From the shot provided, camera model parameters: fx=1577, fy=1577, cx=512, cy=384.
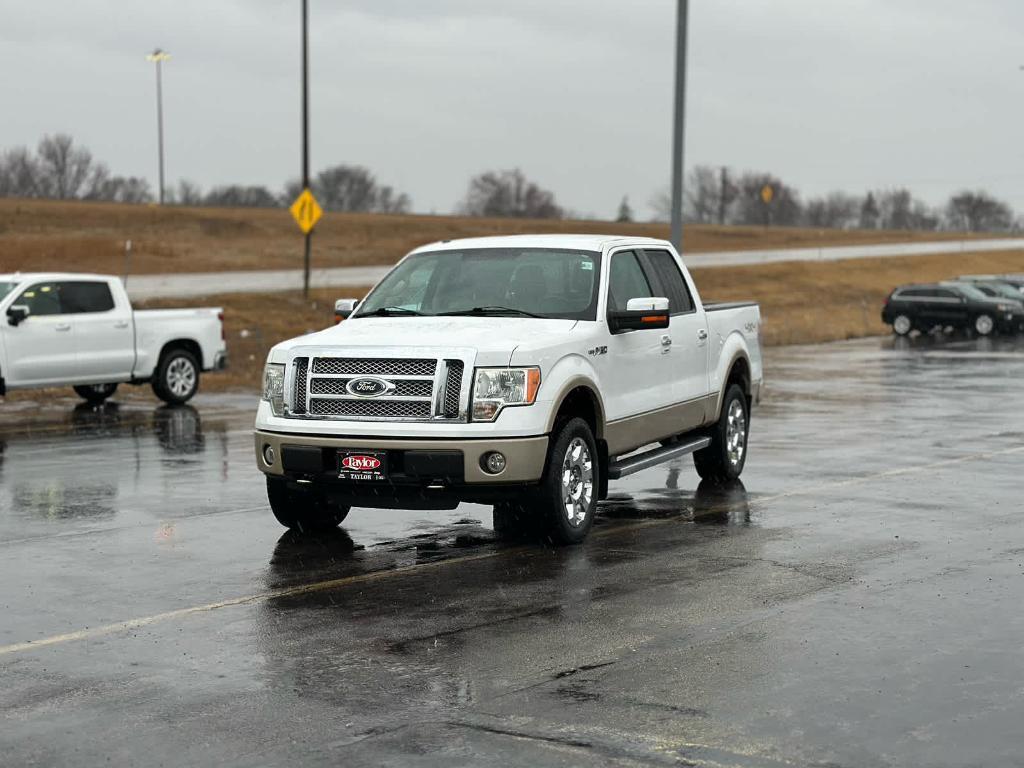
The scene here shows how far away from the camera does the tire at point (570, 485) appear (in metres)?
10.1

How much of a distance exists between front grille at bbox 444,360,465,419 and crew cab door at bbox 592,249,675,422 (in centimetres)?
128

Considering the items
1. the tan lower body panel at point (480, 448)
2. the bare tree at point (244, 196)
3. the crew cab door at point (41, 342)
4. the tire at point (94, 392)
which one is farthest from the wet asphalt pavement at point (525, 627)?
the bare tree at point (244, 196)

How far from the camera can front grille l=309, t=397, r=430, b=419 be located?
9867 mm

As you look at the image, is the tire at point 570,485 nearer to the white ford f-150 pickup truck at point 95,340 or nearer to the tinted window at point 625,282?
A: the tinted window at point 625,282

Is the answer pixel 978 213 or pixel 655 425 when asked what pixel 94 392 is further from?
pixel 978 213

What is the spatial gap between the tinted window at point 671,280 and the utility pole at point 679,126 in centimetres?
1144

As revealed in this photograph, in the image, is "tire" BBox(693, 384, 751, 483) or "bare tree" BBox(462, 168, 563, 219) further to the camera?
"bare tree" BBox(462, 168, 563, 219)

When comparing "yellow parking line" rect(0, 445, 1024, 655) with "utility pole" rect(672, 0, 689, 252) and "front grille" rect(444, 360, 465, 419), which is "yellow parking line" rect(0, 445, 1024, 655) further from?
"utility pole" rect(672, 0, 689, 252)

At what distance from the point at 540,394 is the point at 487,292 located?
1.48 m

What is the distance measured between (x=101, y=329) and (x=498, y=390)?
12.6 metres

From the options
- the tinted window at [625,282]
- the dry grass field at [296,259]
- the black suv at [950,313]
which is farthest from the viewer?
the black suv at [950,313]

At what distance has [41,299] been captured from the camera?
20719 millimetres

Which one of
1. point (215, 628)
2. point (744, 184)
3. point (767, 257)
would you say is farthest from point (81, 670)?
point (744, 184)

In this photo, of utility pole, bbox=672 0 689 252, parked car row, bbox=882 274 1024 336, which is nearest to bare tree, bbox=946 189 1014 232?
parked car row, bbox=882 274 1024 336
